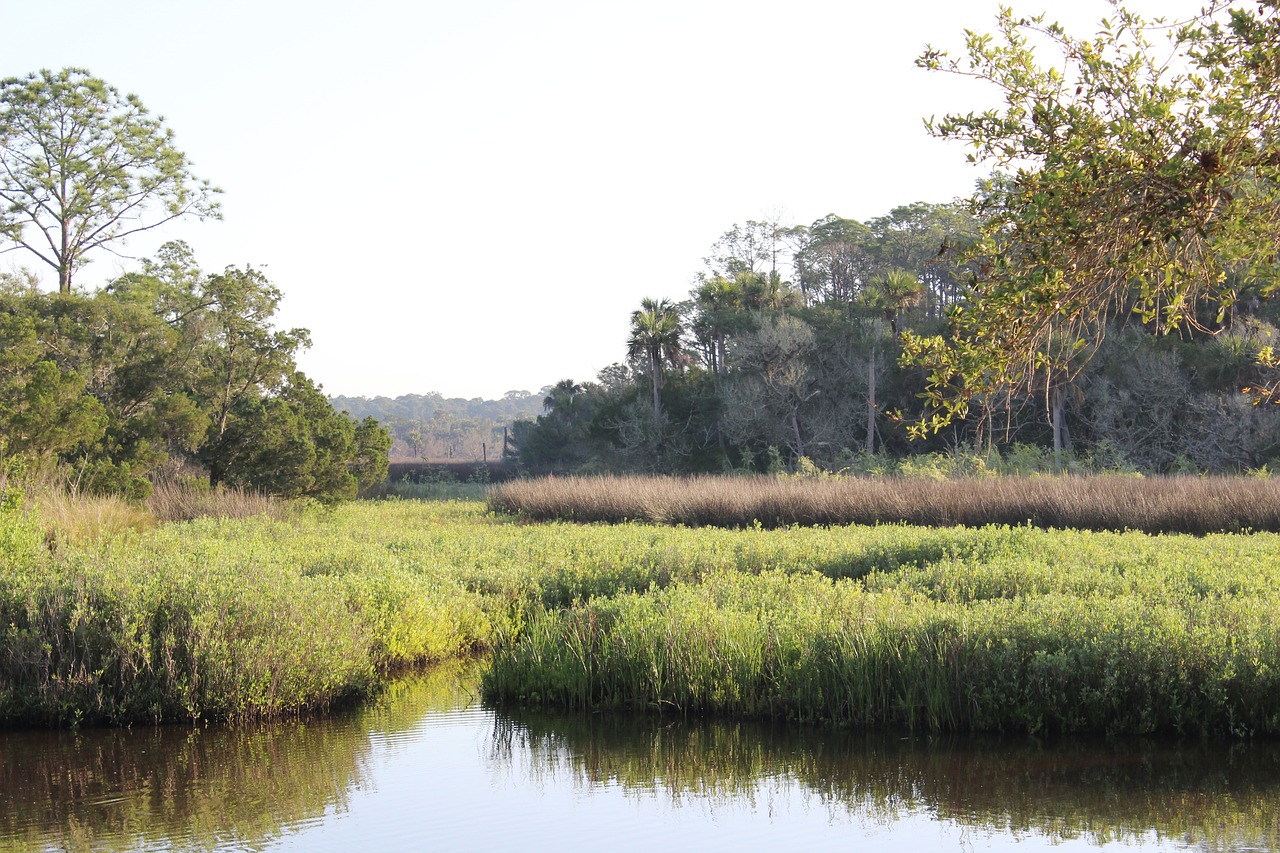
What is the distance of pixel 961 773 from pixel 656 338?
124 ft

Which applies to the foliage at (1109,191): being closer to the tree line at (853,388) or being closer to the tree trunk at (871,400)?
the tree line at (853,388)

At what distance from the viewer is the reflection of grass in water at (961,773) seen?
22.6 feet

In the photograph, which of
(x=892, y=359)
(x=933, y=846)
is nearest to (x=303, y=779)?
(x=933, y=846)

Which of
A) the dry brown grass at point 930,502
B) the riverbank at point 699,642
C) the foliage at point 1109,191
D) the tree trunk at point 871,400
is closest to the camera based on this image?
the foliage at point 1109,191

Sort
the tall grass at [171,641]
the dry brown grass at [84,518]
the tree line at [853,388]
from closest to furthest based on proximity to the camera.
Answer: the tall grass at [171,641], the dry brown grass at [84,518], the tree line at [853,388]

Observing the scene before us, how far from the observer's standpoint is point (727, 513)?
25.3m

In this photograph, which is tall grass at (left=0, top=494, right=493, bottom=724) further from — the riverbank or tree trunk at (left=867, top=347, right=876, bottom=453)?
tree trunk at (left=867, top=347, right=876, bottom=453)

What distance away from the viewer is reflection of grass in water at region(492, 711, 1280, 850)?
6875mm

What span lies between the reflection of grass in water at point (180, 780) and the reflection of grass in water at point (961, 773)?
127 centimetres

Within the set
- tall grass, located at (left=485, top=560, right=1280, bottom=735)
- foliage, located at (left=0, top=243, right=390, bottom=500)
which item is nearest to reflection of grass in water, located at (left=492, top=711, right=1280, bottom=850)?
tall grass, located at (left=485, top=560, right=1280, bottom=735)

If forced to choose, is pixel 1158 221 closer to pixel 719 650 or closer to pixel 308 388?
pixel 719 650

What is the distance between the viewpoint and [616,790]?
308 inches

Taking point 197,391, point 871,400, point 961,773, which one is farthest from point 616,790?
point 871,400

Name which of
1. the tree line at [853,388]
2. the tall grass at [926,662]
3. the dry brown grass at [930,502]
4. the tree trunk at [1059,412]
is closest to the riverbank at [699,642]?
the tall grass at [926,662]
